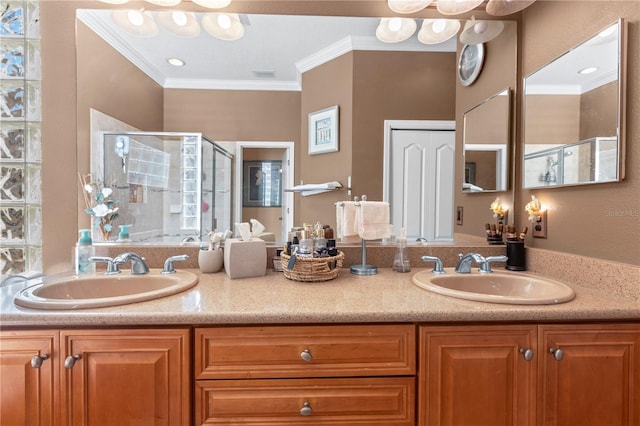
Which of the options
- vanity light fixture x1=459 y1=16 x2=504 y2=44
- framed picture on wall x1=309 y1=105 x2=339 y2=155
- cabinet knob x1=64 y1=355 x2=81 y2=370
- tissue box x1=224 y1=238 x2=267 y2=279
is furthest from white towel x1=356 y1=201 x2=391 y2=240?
cabinet knob x1=64 y1=355 x2=81 y2=370

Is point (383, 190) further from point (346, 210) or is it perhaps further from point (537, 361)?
point (537, 361)

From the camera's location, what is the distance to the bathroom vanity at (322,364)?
84cm

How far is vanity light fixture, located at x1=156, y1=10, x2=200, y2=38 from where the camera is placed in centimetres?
139

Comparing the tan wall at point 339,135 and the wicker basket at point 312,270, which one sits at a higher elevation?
the tan wall at point 339,135

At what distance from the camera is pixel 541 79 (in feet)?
4.38

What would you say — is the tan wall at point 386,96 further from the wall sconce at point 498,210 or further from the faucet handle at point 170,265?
the faucet handle at point 170,265

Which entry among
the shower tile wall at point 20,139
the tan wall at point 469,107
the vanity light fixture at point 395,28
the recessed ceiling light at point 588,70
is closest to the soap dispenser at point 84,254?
the tan wall at point 469,107

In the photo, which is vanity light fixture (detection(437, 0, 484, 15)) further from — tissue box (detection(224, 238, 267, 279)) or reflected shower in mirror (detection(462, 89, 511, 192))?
tissue box (detection(224, 238, 267, 279))

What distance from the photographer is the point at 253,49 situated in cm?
143

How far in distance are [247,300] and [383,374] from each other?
477mm

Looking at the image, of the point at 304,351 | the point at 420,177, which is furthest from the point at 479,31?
the point at 304,351

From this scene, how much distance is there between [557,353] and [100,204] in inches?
74.6

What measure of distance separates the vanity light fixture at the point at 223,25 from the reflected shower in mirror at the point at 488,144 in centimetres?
121

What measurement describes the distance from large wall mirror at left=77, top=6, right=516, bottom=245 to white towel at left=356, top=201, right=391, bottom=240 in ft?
0.73
